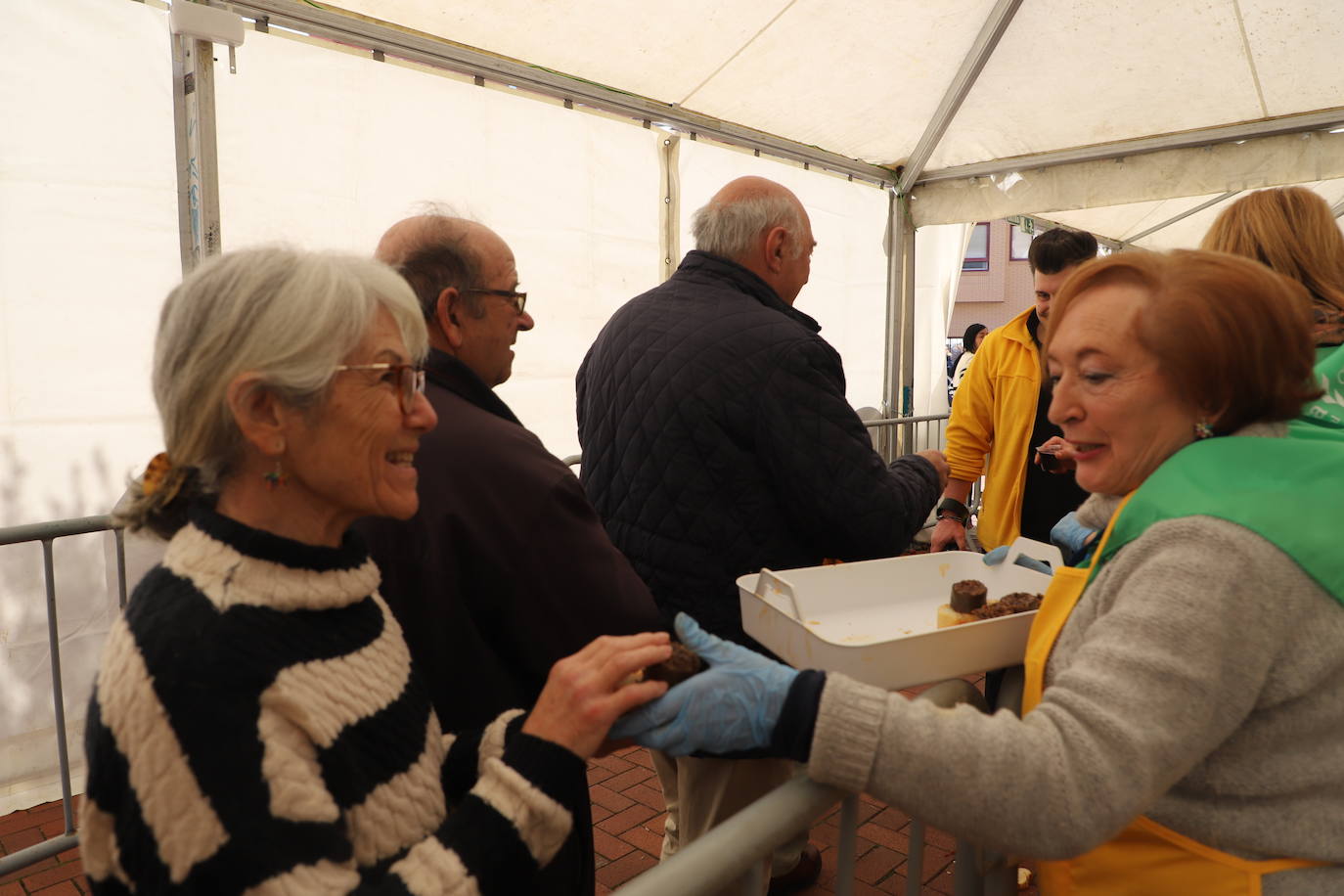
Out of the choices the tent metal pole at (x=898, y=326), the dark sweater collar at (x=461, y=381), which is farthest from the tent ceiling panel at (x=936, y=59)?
the dark sweater collar at (x=461, y=381)

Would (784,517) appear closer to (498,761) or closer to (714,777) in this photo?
(714,777)

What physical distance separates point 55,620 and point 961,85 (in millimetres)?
5210

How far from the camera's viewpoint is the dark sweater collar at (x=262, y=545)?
108 cm

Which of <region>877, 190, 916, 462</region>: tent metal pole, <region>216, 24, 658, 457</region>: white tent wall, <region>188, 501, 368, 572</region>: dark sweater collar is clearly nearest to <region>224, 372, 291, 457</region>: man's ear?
<region>188, 501, 368, 572</region>: dark sweater collar

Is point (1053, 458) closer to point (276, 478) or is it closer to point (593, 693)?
point (593, 693)

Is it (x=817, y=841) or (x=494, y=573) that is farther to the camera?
(x=817, y=841)

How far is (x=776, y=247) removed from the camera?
269 centimetres

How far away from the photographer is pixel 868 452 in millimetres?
2377

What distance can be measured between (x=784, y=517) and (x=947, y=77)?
3944 millimetres

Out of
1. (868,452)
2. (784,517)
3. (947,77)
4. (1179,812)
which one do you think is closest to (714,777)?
(784,517)

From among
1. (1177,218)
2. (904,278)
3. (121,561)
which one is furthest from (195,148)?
(1177,218)

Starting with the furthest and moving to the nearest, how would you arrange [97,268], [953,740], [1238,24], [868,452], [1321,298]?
[1238,24] < [97,268] < [868,452] < [1321,298] < [953,740]

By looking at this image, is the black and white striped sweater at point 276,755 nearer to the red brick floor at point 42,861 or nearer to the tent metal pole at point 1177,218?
the red brick floor at point 42,861

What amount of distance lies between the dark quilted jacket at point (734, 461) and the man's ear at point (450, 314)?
0.63 m
